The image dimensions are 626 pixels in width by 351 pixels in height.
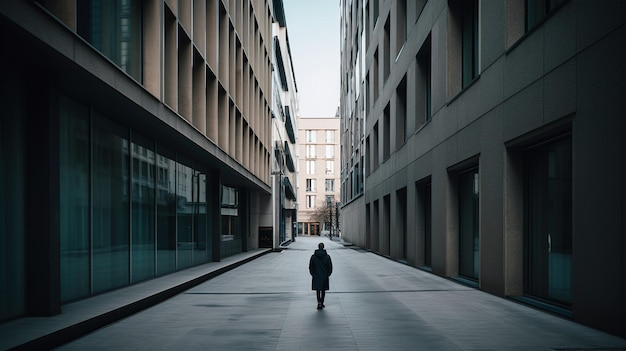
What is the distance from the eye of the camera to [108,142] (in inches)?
→ 534

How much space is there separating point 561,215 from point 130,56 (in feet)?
33.7

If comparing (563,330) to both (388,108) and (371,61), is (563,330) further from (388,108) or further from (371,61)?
(371,61)

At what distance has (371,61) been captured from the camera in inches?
1527

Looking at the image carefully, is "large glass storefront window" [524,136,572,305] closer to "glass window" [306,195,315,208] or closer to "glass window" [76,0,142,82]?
"glass window" [76,0,142,82]

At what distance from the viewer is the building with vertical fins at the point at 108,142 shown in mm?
9305

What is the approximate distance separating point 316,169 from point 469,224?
8689cm

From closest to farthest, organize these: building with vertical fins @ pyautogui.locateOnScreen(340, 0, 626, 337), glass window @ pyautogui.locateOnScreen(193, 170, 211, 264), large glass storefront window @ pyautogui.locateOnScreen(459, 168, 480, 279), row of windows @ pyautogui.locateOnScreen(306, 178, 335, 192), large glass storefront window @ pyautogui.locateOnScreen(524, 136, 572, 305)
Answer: building with vertical fins @ pyautogui.locateOnScreen(340, 0, 626, 337), large glass storefront window @ pyautogui.locateOnScreen(524, 136, 572, 305), large glass storefront window @ pyautogui.locateOnScreen(459, 168, 480, 279), glass window @ pyautogui.locateOnScreen(193, 170, 211, 264), row of windows @ pyautogui.locateOnScreen(306, 178, 335, 192)

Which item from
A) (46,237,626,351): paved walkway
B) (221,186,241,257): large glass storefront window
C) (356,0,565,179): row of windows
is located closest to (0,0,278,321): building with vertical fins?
(46,237,626,351): paved walkway

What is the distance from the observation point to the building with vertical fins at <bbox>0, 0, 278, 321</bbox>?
366 inches

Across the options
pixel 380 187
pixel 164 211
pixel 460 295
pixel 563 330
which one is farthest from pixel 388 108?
pixel 563 330

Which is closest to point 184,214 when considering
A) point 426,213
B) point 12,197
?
point 426,213

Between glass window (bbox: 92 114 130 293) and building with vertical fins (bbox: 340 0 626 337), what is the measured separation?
9.26m

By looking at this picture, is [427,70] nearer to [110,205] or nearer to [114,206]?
[114,206]

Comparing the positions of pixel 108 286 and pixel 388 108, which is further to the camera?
pixel 388 108
